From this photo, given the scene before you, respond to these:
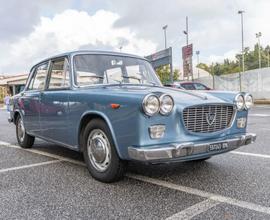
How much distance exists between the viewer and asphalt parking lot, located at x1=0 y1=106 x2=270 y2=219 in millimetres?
3404

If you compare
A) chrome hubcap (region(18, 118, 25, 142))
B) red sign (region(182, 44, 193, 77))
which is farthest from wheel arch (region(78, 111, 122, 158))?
red sign (region(182, 44, 193, 77))

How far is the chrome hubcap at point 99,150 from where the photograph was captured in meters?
4.36

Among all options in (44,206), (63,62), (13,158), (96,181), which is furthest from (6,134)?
(44,206)

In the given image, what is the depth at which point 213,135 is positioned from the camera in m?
4.30

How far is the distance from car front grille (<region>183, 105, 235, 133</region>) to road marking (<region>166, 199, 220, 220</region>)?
869 millimetres

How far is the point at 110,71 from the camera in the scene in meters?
5.34

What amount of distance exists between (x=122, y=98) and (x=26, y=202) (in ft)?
5.01

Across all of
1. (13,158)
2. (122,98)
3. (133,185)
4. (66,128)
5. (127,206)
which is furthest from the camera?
(13,158)

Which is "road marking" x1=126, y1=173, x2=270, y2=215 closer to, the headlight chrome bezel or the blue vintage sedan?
the blue vintage sedan

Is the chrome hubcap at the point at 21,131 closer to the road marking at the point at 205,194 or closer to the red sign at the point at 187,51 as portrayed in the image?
the road marking at the point at 205,194

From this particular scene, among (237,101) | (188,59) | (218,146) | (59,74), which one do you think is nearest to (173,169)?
(218,146)

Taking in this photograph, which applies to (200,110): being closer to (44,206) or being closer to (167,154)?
(167,154)

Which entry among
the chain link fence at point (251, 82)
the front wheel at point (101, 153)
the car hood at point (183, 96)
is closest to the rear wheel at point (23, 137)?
the front wheel at point (101, 153)

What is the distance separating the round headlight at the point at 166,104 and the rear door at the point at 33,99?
281 centimetres
